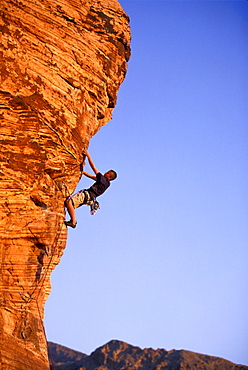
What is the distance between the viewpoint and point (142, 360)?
58625 mm

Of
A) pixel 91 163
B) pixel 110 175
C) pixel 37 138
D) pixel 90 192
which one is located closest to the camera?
pixel 37 138

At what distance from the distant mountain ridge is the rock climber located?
1528 inches

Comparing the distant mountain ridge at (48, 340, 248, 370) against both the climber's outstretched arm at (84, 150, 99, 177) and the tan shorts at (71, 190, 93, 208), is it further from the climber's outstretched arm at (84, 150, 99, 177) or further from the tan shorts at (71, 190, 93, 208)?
the climber's outstretched arm at (84, 150, 99, 177)

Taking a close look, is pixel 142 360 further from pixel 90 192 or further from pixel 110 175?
pixel 90 192

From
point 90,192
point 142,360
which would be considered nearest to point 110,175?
point 90,192

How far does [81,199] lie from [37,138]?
103 inches

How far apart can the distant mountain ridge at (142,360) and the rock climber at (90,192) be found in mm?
38799

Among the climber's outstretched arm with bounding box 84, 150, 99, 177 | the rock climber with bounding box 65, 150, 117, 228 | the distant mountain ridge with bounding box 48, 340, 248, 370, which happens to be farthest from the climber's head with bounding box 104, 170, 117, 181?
the distant mountain ridge with bounding box 48, 340, 248, 370

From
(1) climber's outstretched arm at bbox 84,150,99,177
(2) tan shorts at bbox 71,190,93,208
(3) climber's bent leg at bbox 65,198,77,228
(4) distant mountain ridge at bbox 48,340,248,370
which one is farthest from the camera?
(4) distant mountain ridge at bbox 48,340,248,370

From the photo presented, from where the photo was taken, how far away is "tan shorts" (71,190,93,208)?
1750 centimetres

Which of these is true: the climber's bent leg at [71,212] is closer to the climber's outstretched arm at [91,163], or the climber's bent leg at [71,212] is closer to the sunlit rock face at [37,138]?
the sunlit rock face at [37,138]

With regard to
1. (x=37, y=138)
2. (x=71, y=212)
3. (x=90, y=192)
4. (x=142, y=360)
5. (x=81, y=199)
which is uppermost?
(x=142, y=360)

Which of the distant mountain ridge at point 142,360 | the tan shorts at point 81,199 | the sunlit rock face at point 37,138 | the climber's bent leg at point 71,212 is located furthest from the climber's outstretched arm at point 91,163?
the distant mountain ridge at point 142,360

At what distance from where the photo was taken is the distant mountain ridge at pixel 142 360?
55.2 m
